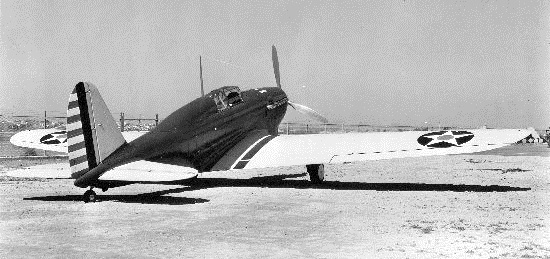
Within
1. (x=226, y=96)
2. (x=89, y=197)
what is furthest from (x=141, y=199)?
(x=226, y=96)

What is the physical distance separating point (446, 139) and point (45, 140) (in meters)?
11.8

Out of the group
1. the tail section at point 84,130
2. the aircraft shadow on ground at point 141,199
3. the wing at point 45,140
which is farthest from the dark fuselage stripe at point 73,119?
the wing at point 45,140

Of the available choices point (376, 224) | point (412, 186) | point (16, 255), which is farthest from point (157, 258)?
point (412, 186)

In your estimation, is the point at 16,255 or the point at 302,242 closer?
the point at 16,255

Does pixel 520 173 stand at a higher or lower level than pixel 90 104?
lower

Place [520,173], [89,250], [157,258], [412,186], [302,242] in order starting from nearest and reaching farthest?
[157,258]
[89,250]
[302,242]
[412,186]
[520,173]

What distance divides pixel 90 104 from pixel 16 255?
5.19 m

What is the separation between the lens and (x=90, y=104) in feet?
37.2

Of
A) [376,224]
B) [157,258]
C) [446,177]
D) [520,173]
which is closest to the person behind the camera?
[157,258]

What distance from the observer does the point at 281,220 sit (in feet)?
30.7

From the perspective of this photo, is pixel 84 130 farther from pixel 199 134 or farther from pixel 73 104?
pixel 199 134

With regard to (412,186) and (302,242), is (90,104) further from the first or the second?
(412,186)

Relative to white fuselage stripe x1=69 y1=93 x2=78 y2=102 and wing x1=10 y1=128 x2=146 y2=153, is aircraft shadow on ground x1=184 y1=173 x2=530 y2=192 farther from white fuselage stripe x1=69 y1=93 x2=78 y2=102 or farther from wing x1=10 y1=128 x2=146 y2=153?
white fuselage stripe x1=69 y1=93 x2=78 y2=102

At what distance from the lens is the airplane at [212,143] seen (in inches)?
444
